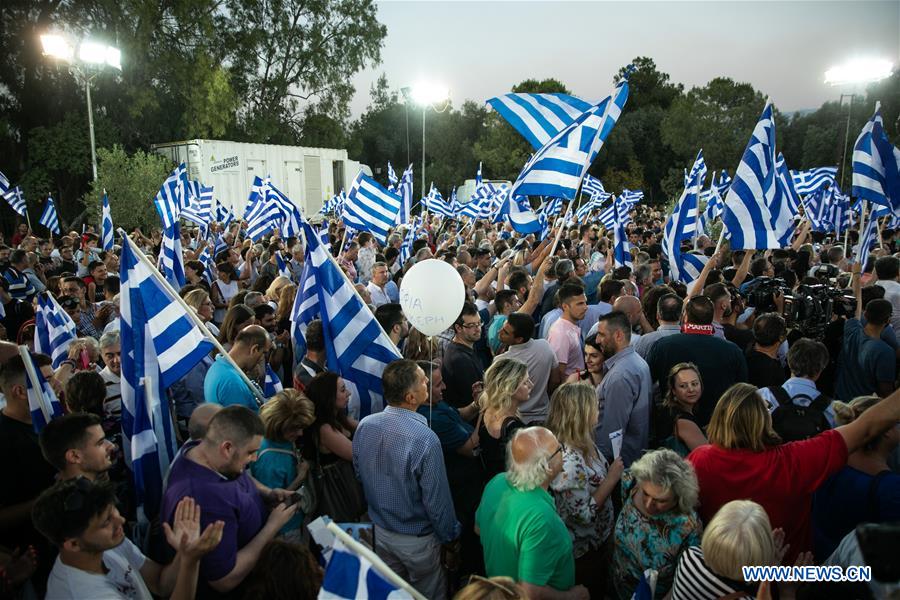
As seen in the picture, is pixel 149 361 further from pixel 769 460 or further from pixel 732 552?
pixel 769 460

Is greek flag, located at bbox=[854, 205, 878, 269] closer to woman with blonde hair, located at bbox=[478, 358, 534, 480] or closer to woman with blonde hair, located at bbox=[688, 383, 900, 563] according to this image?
woman with blonde hair, located at bbox=[688, 383, 900, 563]

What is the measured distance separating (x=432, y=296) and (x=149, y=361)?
2.04 metres

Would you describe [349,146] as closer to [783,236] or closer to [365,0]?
[365,0]

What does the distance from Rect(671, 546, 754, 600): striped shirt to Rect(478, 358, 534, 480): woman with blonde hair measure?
1378 millimetres

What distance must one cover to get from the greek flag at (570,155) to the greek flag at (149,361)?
13.1 ft

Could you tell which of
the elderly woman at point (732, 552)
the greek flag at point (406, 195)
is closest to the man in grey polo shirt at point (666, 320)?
the elderly woman at point (732, 552)

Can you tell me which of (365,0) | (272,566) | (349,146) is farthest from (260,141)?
(272,566)

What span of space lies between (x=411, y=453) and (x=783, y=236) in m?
5.37

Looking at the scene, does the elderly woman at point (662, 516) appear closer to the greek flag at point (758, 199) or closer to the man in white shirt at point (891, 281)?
the greek flag at point (758, 199)

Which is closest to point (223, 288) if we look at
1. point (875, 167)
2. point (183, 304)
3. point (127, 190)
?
point (183, 304)

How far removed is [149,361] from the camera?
4059mm

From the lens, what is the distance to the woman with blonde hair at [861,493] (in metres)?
3.19

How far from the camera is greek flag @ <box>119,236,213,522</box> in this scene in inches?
148

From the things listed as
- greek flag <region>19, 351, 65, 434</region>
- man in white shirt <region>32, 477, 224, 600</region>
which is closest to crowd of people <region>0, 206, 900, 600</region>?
man in white shirt <region>32, 477, 224, 600</region>
